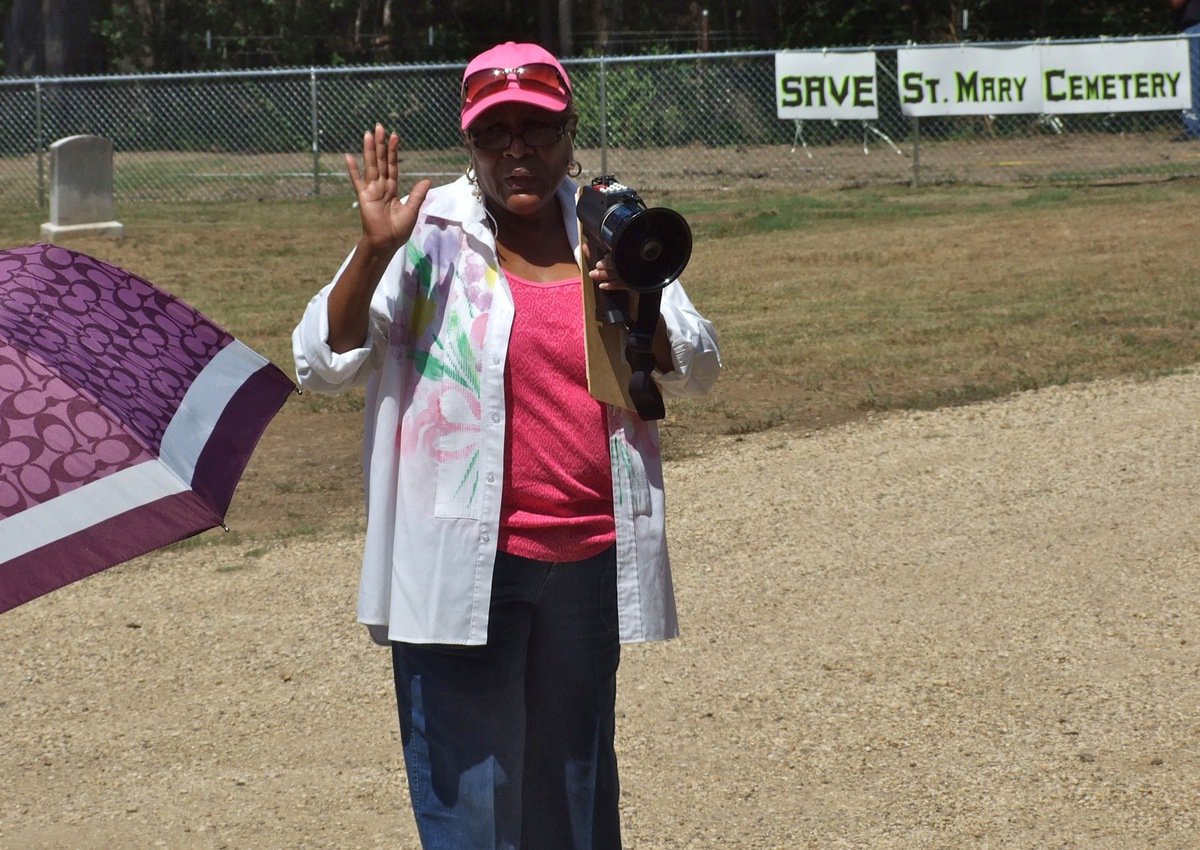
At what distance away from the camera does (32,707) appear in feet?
16.3

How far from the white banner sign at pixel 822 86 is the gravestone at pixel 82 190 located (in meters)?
7.29

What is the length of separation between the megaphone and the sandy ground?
5.90 feet

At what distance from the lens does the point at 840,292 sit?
38.6ft

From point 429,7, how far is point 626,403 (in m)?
30.4

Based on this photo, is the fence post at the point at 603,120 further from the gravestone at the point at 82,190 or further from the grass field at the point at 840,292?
the gravestone at the point at 82,190

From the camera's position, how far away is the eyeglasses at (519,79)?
2.79 metres

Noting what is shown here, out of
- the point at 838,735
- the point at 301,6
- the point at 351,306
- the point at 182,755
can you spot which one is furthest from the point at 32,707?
the point at 301,6

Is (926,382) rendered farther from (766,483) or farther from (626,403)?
(626,403)

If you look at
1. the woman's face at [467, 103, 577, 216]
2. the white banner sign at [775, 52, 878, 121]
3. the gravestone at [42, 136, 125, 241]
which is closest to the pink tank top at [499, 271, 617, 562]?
the woman's face at [467, 103, 577, 216]

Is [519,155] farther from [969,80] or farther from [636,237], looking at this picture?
[969,80]

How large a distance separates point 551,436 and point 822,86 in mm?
15714

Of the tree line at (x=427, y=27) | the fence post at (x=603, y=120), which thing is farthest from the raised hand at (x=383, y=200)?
the tree line at (x=427, y=27)

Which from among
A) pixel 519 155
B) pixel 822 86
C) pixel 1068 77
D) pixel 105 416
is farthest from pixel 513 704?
pixel 822 86

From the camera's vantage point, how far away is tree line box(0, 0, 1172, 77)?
28.6m
